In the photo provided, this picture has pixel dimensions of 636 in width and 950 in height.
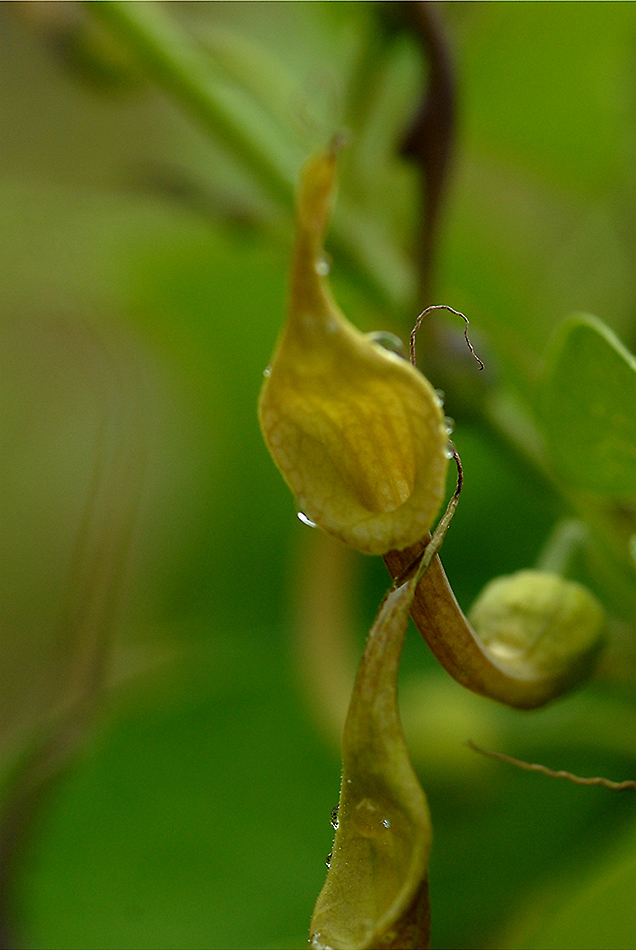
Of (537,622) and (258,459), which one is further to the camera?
(258,459)

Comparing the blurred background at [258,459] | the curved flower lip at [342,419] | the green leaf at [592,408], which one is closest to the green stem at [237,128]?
the blurred background at [258,459]

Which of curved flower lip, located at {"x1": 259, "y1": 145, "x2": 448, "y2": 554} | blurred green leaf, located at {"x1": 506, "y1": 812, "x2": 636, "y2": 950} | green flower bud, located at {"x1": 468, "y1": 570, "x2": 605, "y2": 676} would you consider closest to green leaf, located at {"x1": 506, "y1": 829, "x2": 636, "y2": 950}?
blurred green leaf, located at {"x1": 506, "y1": 812, "x2": 636, "y2": 950}

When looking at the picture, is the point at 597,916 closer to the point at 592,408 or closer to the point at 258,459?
the point at 592,408

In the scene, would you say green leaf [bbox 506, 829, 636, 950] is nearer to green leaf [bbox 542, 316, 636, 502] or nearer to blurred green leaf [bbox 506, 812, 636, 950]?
blurred green leaf [bbox 506, 812, 636, 950]

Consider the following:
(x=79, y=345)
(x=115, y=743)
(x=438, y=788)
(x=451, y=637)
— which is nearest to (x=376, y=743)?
(x=451, y=637)

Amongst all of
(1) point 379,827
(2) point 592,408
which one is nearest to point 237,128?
(2) point 592,408

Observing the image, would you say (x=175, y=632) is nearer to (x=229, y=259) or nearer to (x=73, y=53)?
(x=229, y=259)
